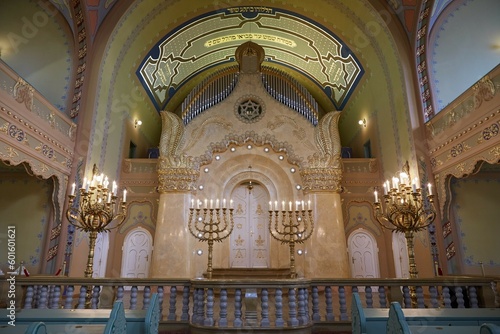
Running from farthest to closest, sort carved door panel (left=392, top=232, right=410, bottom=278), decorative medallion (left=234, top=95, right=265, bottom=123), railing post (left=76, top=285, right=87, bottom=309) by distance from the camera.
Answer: decorative medallion (left=234, top=95, right=265, bottom=123) < carved door panel (left=392, top=232, right=410, bottom=278) < railing post (left=76, top=285, right=87, bottom=309)

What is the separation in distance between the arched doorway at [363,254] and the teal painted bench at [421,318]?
7.74m

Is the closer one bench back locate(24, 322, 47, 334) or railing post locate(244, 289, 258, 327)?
bench back locate(24, 322, 47, 334)

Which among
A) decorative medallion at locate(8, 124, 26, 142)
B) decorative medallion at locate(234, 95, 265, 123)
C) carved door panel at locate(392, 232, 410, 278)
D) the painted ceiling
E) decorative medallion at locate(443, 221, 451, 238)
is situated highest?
the painted ceiling

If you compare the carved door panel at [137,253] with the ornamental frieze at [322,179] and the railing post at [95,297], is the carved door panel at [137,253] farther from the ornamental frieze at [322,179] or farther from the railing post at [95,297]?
the railing post at [95,297]

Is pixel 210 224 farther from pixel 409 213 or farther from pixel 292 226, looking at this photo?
pixel 409 213

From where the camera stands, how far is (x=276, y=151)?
1146cm

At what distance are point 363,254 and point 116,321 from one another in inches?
394

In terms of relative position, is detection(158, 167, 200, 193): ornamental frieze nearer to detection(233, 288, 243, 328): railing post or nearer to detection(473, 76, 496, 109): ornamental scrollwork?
detection(233, 288, 243, 328): railing post

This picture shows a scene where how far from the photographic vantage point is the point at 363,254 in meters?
11.1

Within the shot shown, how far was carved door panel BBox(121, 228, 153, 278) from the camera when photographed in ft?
36.4

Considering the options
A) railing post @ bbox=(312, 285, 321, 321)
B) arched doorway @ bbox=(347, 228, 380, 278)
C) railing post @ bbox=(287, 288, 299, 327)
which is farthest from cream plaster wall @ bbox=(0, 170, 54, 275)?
arched doorway @ bbox=(347, 228, 380, 278)

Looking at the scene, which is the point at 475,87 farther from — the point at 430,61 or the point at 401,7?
the point at 401,7

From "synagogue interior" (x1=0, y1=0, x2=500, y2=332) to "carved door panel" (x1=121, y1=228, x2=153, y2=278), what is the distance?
44 mm

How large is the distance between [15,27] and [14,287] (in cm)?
727
